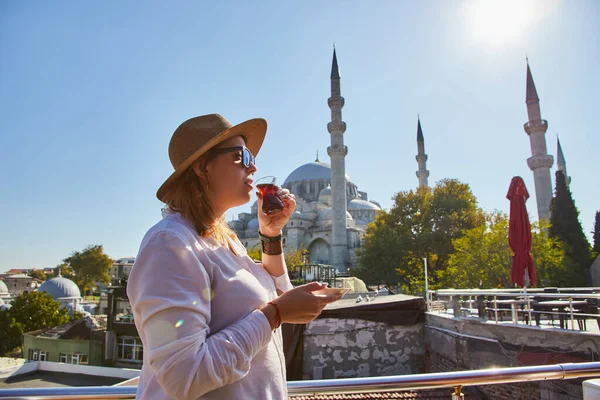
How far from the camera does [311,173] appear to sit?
56.3 m

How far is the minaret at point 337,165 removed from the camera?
102 feet

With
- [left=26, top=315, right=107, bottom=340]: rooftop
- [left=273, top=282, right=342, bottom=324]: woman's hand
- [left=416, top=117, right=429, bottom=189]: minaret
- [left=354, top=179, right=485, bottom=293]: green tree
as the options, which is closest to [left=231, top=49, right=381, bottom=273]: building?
[left=354, top=179, right=485, bottom=293]: green tree

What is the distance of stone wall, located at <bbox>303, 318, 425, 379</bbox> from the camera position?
8836 millimetres

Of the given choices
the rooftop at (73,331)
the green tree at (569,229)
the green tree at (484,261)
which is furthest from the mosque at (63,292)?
the green tree at (569,229)

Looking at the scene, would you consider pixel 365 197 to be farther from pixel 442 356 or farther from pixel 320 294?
pixel 320 294

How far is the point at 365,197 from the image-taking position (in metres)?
66.2

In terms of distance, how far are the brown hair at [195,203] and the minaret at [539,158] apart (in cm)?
2897

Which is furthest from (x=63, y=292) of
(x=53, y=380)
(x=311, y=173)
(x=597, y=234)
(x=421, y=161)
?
(x=597, y=234)

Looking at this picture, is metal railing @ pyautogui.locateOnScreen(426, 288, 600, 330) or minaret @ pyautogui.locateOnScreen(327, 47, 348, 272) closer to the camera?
metal railing @ pyautogui.locateOnScreen(426, 288, 600, 330)

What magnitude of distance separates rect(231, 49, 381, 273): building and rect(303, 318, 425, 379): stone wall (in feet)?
55.5

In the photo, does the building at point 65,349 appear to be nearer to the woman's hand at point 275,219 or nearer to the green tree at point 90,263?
the woman's hand at point 275,219

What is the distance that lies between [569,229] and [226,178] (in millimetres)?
27514

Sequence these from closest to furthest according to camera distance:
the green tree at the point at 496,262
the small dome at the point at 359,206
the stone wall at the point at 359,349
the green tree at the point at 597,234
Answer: the stone wall at the point at 359,349, the green tree at the point at 496,262, the green tree at the point at 597,234, the small dome at the point at 359,206

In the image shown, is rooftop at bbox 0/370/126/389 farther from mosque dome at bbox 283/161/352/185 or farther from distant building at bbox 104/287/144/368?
mosque dome at bbox 283/161/352/185
